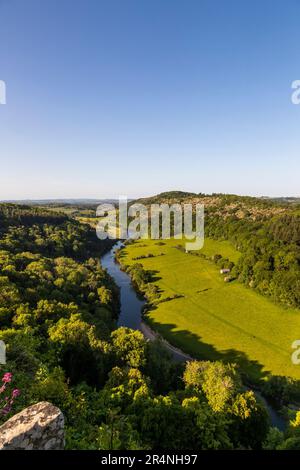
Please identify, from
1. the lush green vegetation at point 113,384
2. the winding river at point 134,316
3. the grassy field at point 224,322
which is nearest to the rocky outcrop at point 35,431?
the lush green vegetation at point 113,384

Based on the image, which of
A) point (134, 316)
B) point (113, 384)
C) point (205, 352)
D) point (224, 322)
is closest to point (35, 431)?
point (113, 384)

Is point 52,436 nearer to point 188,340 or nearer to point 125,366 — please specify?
point 125,366

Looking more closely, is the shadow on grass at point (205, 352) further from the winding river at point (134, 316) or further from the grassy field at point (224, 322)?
the winding river at point (134, 316)

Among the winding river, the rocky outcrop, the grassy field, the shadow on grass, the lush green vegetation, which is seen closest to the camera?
the rocky outcrop

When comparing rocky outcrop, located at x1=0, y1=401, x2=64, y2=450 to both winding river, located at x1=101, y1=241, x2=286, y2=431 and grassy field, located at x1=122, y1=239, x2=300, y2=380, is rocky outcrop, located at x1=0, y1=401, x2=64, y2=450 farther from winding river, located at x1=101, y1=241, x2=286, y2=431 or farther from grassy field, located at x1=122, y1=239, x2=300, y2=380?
grassy field, located at x1=122, y1=239, x2=300, y2=380

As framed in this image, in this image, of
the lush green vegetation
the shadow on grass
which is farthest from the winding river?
the lush green vegetation

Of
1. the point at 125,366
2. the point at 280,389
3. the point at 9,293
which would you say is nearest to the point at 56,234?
the point at 9,293
